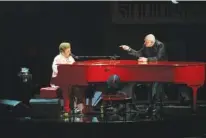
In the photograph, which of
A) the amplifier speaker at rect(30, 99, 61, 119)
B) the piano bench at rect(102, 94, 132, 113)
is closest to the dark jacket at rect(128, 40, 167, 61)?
the piano bench at rect(102, 94, 132, 113)

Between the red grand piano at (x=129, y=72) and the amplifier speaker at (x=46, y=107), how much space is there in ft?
1.26

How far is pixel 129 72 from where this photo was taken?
356 inches

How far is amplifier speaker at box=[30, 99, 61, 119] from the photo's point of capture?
30.2ft

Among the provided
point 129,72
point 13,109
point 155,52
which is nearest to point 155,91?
point 155,52

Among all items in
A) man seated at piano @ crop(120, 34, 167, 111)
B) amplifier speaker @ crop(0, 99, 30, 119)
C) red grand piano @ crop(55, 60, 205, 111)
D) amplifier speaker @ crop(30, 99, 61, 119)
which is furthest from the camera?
man seated at piano @ crop(120, 34, 167, 111)

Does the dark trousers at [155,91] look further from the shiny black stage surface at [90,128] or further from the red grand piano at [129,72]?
the shiny black stage surface at [90,128]

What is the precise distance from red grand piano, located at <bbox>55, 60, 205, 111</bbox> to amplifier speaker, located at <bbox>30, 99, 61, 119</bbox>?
0.38m

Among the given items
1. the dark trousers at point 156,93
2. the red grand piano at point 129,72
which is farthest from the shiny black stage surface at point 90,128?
the dark trousers at point 156,93

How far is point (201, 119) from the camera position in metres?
9.19

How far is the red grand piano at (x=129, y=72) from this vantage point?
29.4 feet

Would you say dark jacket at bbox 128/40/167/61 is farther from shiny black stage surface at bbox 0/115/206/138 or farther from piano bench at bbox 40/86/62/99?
piano bench at bbox 40/86/62/99

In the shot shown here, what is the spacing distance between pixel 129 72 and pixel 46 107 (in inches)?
60.9

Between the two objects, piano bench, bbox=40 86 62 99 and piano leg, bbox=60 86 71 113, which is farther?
piano bench, bbox=40 86 62 99

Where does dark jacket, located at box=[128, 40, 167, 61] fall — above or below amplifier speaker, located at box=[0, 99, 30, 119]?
above
